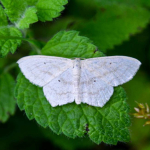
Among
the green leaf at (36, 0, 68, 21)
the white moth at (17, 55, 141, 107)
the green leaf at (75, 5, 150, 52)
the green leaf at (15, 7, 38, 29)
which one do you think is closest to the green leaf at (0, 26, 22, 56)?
the green leaf at (15, 7, 38, 29)

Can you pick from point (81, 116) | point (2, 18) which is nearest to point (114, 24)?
point (2, 18)

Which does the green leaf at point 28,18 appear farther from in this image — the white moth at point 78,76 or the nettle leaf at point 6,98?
the nettle leaf at point 6,98

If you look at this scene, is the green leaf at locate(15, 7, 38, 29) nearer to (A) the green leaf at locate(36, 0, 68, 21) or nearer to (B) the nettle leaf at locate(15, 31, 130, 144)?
(A) the green leaf at locate(36, 0, 68, 21)

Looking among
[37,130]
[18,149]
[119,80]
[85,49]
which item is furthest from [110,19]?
[18,149]

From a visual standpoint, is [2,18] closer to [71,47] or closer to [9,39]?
[9,39]

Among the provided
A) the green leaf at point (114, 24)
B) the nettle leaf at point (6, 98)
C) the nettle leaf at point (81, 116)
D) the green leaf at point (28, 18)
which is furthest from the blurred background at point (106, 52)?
the nettle leaf at point (81, 116)
